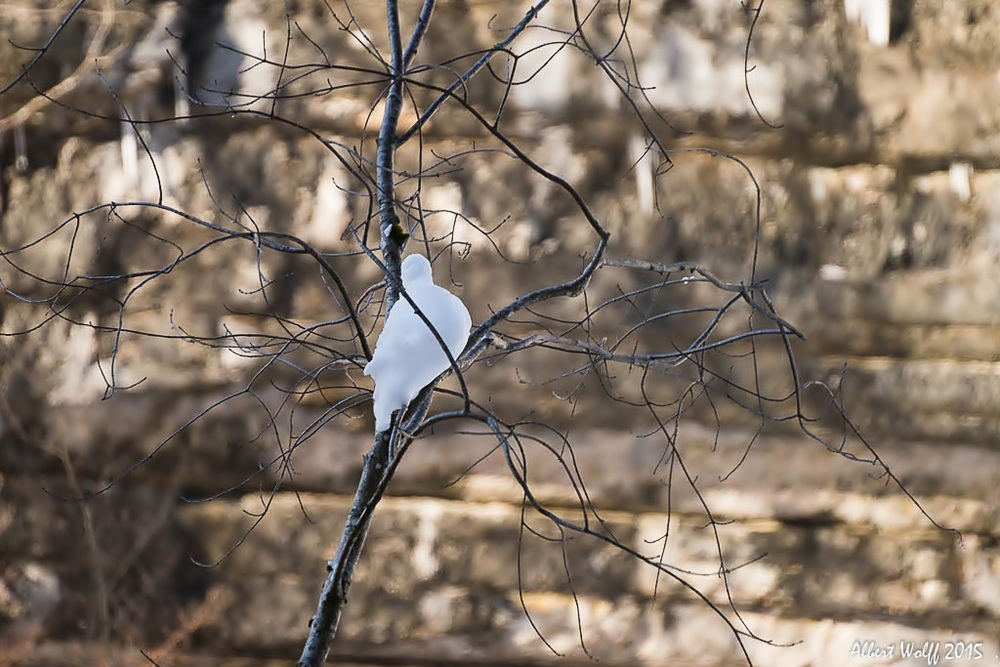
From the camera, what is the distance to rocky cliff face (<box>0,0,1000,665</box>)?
263 centimetres

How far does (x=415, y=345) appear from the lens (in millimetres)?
753

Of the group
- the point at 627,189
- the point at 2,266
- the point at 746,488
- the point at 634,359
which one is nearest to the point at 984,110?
the point at 627,189

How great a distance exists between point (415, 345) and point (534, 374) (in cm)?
189

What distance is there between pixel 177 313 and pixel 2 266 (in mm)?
599

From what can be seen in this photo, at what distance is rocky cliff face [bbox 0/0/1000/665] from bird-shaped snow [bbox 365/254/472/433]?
185 cm

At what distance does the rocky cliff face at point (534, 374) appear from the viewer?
2.63 metres

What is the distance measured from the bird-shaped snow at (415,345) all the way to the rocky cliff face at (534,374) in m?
1.85

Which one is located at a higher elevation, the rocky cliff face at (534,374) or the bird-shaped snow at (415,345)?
the rocky cliff face at (534,374)

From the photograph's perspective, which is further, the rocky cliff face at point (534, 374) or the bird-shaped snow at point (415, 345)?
the rocky cliff face at point (534, 374)

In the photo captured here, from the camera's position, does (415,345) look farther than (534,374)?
No

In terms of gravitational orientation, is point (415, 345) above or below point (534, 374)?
below

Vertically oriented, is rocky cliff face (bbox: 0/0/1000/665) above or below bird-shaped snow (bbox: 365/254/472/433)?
above

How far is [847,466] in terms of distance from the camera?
8.59 feet

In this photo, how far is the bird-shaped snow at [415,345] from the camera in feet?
2.48
